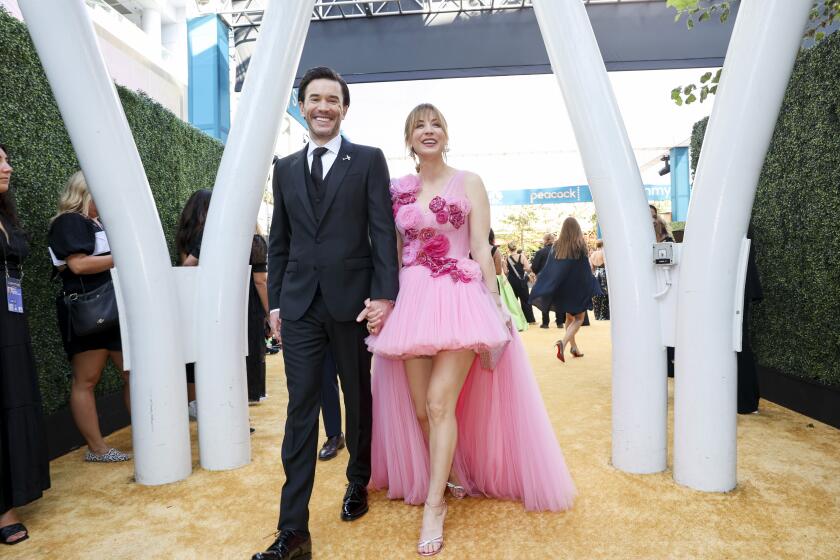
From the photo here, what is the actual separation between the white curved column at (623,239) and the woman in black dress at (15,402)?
2741 mm

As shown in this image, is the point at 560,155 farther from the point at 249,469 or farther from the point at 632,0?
the point at 249,469

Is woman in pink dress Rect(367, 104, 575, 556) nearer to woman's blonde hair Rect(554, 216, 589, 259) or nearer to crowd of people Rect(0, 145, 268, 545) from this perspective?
crowd of people Rect(0, 145, 268, 545)

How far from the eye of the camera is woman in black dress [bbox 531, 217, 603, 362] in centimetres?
648

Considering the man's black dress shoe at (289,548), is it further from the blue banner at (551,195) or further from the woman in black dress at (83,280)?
the blue banner at (551,195)

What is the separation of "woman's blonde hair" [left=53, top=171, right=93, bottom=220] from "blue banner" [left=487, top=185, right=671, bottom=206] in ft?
52.7

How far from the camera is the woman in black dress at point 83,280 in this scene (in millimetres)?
3170

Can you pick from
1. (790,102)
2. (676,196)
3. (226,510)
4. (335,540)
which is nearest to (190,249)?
(226,510)

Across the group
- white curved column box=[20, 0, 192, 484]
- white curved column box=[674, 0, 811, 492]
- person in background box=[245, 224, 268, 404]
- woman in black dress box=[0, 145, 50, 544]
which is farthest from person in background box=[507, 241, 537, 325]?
woman in black dress box=[0, 145, 50, 544]

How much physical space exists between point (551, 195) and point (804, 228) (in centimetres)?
1520

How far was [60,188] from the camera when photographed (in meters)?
3.76

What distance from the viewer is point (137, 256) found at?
9.96 ft

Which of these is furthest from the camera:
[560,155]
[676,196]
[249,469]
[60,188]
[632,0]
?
[560,155]

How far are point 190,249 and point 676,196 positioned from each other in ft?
49.0

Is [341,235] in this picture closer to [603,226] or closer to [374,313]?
[374,313]
